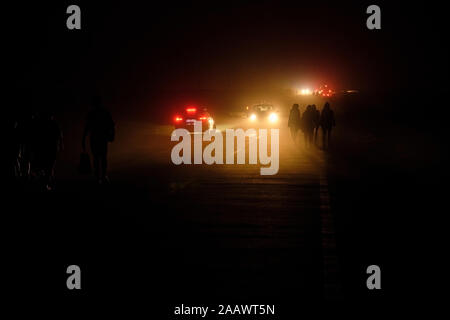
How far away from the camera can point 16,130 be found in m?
14.0

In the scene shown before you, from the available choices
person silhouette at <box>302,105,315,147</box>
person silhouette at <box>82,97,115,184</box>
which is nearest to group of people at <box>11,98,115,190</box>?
person silhouette at <box>82,97,115,184</box>

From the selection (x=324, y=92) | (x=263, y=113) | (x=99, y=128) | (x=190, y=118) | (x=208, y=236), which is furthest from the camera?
(x=324, y=92)

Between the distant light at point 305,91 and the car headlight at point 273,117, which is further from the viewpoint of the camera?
the distant light at point 305,91

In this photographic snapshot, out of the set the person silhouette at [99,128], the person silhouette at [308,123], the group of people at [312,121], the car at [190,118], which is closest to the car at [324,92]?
the car at [190,118]

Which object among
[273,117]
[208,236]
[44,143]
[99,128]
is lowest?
[208,236]

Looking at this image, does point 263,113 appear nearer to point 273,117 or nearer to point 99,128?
point 273,117

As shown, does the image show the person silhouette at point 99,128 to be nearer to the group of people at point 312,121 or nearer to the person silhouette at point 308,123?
the group of people at point 312,121

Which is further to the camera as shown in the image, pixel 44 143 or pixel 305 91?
pixel 305 91

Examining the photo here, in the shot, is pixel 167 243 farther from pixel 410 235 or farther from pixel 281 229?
pixel 410 235

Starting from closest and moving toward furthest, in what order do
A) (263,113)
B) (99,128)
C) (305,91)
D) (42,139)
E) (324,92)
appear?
(42,139) → (99,128) → (263,113) → (324,92) → (305,91)

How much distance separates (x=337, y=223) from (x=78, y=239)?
3912 mm

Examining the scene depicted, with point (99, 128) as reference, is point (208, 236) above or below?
below

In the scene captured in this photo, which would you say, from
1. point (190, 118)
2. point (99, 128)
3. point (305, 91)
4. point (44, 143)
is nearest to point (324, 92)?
point (305, 91)
